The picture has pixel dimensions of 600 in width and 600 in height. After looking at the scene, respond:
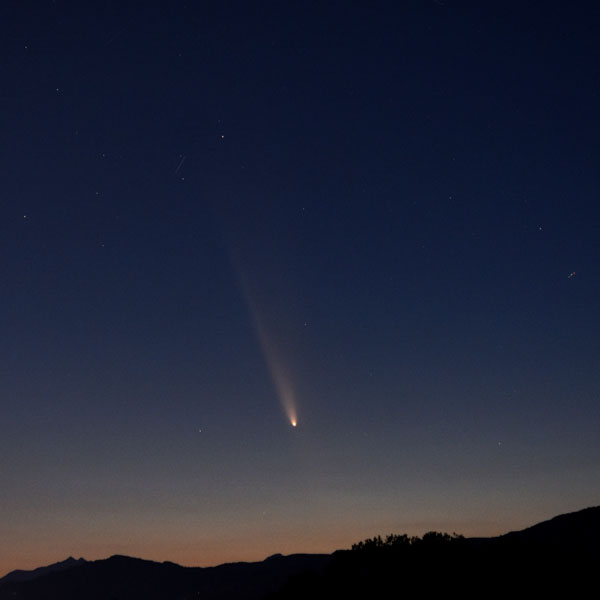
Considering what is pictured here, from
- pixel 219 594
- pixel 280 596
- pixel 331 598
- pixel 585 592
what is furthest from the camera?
pixel 219 594

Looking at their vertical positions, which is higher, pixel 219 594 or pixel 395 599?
pixel 219 594

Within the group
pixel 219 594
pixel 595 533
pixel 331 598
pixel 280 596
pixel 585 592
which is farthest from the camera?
pixel 219 594

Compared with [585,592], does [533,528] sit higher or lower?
higher

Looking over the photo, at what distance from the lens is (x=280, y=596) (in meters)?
46.2

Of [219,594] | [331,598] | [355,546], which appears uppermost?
[219,594]

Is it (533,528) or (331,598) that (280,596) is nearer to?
(331,598)

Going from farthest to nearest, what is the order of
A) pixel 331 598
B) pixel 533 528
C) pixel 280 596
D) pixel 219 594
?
pixel 219 594 → pixel 533 528 → pixel 280 596 → pixel 331 598

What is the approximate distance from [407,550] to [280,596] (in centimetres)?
1139

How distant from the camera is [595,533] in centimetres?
12062

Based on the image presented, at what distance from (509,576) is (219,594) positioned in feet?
604

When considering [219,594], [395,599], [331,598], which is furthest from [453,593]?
[219,594]

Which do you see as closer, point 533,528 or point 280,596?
point 280,596

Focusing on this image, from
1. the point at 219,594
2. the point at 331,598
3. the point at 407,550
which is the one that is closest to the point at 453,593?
the point at 407,550

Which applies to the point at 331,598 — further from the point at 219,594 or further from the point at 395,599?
the point at 219,594
